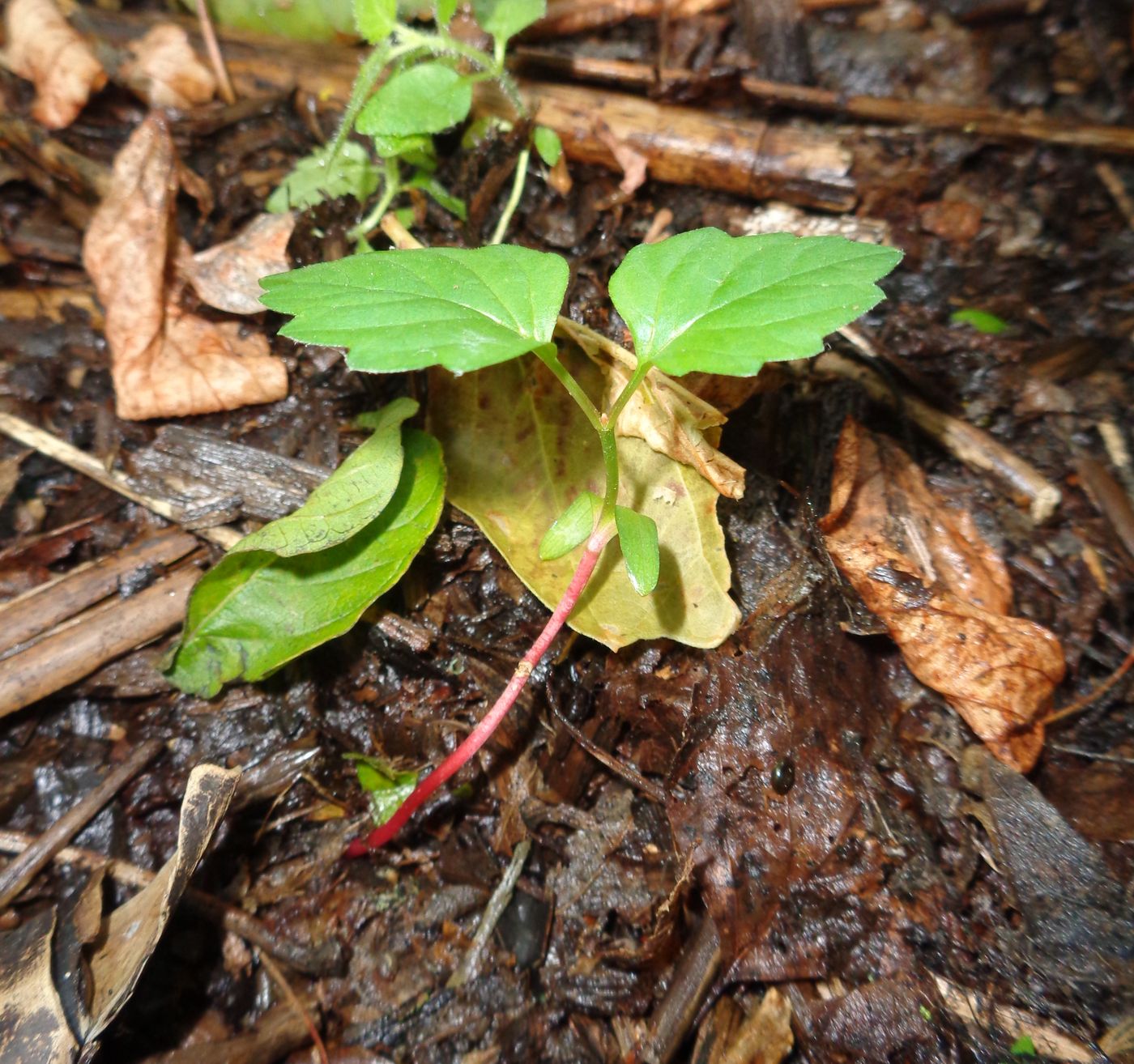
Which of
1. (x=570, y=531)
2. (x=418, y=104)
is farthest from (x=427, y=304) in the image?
(x=418, y=104)

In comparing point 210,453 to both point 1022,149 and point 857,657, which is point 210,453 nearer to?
point 857,657

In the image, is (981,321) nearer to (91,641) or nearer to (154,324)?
(154,324)

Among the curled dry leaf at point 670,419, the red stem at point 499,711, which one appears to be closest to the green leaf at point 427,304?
the curled dry leaf at point 670,419

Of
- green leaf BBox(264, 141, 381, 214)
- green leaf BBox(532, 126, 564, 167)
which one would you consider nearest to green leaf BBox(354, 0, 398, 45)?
green leaf BBox(264, 141, 381, 214)

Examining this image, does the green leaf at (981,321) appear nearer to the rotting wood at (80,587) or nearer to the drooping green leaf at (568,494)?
the drooping green leaf at (568,494)

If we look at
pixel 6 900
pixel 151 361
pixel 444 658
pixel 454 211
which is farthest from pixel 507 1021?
pixel 454 211

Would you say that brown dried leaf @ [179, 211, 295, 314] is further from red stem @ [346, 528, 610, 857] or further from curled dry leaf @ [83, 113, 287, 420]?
red stem @ [346, 528, 610, 857]
